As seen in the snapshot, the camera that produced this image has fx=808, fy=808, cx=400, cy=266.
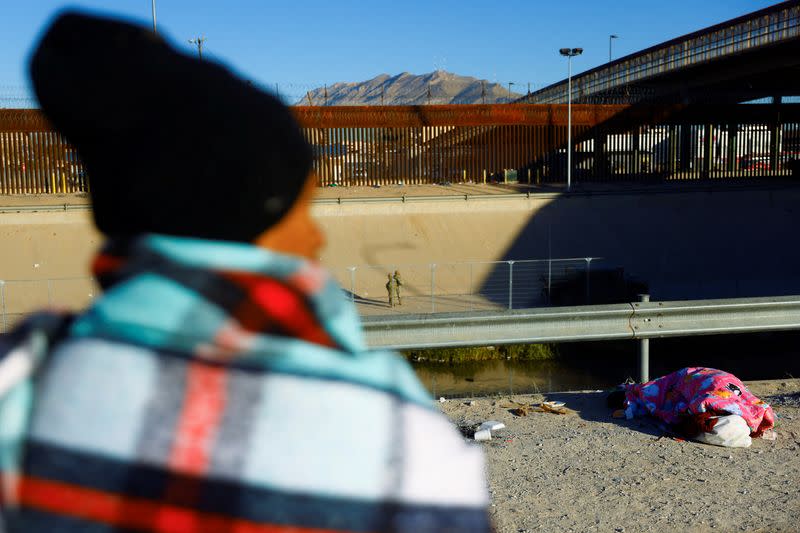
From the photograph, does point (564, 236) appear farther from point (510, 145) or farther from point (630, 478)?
point (630, 478)

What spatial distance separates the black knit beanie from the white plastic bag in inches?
206

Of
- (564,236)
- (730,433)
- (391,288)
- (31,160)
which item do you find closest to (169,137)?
(730,433)

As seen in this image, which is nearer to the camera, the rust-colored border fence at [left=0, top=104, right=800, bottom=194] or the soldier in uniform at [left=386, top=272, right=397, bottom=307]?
the soldier in uniform at [left=386, top=272, right=397, bottom=307]

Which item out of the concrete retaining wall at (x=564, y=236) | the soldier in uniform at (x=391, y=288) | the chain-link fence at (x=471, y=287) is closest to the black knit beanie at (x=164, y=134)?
the chain-link fence at (x=471, y=287)

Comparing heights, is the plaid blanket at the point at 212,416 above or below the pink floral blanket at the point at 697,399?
above

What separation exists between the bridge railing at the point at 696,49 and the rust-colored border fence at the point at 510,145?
289 centimetres

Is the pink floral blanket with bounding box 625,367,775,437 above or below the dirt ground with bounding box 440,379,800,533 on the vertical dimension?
above

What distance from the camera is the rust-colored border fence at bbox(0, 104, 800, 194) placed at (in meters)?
31.7

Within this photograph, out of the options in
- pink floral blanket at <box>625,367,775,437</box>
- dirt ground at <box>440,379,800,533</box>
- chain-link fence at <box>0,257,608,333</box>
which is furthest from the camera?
chain-link fence at <box>0,257,608,333</box>

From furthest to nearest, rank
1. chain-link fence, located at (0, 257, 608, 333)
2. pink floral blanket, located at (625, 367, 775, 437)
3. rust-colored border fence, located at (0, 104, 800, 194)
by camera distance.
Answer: rust-colored border fence, located at (0, 104, 800, 194)
chain-link fence, located at (0, 257, 608, 333)
pink floral blanket, located at (625, 367, 775, 437)

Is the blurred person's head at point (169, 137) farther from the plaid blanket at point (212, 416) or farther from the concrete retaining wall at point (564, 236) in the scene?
the concrete retaining wall at point (564, 236)

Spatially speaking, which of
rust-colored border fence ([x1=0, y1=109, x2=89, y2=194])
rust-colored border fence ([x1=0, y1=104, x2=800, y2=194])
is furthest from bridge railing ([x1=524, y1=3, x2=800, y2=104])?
rust-colored border fence ([x1=0, y1=109, x2=89, y2=194])

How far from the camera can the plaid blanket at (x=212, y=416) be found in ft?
3.13

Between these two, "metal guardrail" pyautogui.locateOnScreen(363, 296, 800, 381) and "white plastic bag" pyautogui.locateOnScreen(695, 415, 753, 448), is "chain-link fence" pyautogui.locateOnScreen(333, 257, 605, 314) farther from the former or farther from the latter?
"white plastic bag" pyautogui.locateOnScreen(695, 415, 753, 448)
